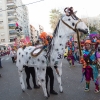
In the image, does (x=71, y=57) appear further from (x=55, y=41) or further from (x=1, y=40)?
(x=1, y=40)

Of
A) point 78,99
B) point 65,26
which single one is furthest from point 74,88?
point 65,26

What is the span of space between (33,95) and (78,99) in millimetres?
1559

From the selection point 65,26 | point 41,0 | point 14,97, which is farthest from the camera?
point 41,0

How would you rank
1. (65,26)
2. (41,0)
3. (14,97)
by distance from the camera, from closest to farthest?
(65,26), (14,97), (41,0)

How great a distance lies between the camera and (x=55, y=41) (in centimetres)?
588

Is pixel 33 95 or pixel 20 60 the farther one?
pixel 20 60

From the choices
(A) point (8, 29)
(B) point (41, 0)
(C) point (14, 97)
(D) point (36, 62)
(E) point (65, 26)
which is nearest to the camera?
(E) point (65, 26)

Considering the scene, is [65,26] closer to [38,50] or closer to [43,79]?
[38,50]

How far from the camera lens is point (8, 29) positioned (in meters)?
81.2

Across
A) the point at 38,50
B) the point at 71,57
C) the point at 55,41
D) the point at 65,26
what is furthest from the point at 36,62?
the point at 71,57

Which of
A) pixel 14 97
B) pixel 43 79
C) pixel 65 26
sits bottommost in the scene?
pixel 14 97

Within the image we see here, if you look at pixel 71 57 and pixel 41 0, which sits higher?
pixel 41 0

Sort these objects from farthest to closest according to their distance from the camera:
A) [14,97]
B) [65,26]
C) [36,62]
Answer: [14,97], [36,62], [65,26]

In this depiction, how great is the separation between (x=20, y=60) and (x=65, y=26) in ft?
7.33
